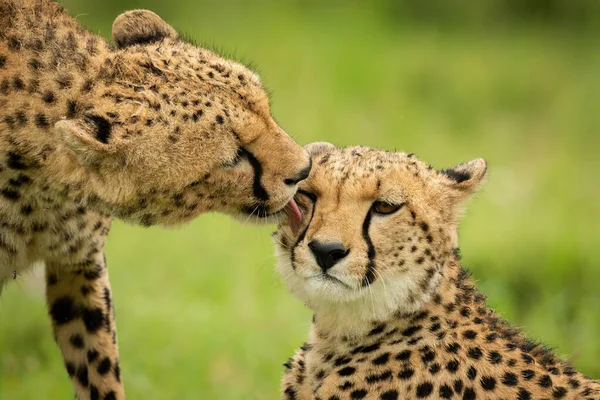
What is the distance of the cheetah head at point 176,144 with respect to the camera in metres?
3.10

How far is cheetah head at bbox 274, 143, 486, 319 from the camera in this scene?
3.11 metres

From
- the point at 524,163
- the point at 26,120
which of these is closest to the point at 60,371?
the point at 26,120

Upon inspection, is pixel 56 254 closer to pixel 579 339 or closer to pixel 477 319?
pixel 477 319

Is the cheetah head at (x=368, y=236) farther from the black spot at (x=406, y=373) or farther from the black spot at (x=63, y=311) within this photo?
the black spot at (x=63, y=311)

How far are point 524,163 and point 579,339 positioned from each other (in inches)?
135

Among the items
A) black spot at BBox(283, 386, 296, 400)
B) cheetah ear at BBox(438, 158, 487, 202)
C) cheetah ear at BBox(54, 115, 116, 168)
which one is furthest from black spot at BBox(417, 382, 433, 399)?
cheetah ear at BBox(54, 115, 116, 168)

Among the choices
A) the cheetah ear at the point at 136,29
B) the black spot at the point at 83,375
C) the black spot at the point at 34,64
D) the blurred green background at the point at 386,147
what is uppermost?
the blurred green background at the point at 386,147

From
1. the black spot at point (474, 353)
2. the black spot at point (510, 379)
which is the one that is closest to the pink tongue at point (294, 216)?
the black spot at point (474, 353)

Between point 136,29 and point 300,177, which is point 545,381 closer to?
point 300,177

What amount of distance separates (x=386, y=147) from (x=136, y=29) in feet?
15.1

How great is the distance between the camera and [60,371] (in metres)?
4.95

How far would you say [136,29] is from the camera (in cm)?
362

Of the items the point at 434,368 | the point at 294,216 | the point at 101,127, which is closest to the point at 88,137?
the point at 101,127

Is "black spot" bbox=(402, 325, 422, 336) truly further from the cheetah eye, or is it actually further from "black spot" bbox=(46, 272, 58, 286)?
"black spot" bbox=(46, 272, 58, 286)
